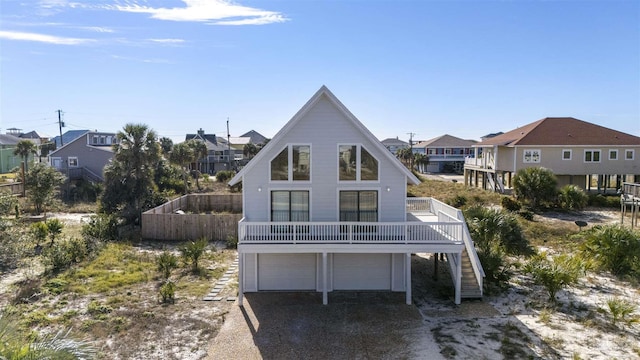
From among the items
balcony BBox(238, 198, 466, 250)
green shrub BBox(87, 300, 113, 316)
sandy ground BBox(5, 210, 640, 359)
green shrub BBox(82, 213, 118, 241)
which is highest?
balcony BBox(238, 198, 466, 250)

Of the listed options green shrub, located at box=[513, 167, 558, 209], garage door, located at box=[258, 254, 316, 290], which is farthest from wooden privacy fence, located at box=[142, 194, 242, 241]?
green shrub, located at box=[513, 167, 558, 209]

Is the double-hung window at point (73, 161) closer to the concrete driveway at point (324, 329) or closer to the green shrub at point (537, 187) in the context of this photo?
the concrete driveway at point (324, 329)

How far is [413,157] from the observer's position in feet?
231

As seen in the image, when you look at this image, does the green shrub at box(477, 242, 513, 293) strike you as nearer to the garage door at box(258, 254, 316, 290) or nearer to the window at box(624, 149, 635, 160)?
the garage door at box(258, 254, 316, 290)

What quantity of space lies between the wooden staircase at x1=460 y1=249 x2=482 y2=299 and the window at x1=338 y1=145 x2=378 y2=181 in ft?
16.9

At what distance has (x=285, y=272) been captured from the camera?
1656 cm

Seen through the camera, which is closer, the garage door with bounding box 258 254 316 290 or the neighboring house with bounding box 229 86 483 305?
the neighboring house with bounding box 229 86 483 305

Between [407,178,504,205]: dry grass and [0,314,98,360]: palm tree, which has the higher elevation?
[0,314,98,360]: palm tree

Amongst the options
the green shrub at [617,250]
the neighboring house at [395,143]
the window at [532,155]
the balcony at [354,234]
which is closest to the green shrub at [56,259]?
the balcony at [354,234]

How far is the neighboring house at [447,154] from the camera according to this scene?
245 ft

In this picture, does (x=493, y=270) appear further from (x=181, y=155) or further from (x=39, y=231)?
(x=181, y=155)

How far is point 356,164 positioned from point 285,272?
529 cm

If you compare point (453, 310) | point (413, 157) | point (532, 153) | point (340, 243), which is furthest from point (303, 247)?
point (413, 157)

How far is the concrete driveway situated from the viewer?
A: 11.3 meters
